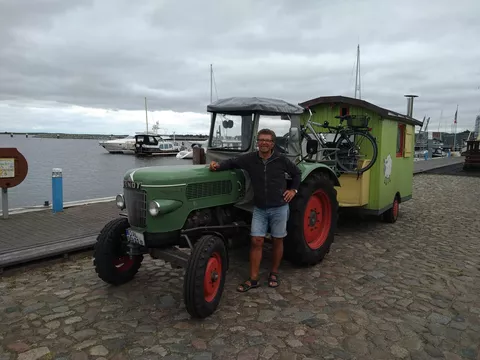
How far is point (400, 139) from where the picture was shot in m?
8.04

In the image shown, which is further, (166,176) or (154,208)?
(166,176)

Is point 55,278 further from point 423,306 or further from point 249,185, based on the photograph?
point 423,306

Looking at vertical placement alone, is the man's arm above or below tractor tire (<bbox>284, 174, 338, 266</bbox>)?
above

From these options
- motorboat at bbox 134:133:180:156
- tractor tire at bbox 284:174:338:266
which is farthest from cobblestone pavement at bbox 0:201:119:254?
motorboat at bbox 134:133:180:156

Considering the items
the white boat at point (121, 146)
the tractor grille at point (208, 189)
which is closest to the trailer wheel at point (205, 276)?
the tractor grille at point (208, 189)

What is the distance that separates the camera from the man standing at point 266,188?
426 centimetres

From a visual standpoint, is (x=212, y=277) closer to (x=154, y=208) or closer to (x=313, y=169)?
(x=154, y=208)

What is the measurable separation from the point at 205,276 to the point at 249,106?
2.09m

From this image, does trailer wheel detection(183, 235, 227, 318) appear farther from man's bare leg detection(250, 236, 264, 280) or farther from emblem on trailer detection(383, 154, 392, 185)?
emblem on trailer detection(383, 154, 392, 185)

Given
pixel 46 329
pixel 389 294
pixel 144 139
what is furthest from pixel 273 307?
pixel 144 139

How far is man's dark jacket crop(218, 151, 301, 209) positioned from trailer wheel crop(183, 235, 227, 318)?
0.71 metres

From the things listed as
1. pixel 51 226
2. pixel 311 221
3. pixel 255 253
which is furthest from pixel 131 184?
pixel 51 226

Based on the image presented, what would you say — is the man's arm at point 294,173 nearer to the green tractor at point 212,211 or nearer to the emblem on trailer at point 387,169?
the green tractor at point 212,211

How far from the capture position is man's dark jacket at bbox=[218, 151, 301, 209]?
4.26 m
